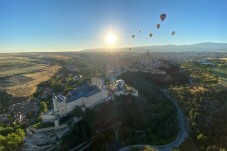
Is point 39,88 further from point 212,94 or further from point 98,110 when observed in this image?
point 212,94

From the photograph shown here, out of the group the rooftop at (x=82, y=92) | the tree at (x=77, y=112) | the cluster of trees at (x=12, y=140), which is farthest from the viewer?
the rooftop at (x=82, y=92)

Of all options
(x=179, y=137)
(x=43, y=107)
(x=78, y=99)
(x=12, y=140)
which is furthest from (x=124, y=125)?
(x=12, y=140)

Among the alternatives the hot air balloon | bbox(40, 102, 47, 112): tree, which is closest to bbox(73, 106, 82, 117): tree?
bbox(40, 102, 47, 112): tree

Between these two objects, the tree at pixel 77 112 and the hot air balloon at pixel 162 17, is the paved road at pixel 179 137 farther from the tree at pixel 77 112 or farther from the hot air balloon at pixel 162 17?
the hot air balloon at pixel 162 17

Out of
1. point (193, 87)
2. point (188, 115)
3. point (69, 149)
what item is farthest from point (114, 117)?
point (193, 87)

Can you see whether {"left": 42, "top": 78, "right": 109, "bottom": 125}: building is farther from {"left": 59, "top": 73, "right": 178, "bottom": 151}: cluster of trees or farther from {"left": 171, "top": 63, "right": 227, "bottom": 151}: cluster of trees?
{"left": 171, "top": 63, "right": 227, "bottom": 151}: cluster of trees

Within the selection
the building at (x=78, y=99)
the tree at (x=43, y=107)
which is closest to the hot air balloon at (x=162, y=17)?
the building at (x=78, y=99)

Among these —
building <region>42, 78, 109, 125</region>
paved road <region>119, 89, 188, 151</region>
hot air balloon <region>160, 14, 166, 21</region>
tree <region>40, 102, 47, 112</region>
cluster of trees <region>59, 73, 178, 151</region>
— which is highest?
hot air balloon <region>160, 14, 166, 21</region>

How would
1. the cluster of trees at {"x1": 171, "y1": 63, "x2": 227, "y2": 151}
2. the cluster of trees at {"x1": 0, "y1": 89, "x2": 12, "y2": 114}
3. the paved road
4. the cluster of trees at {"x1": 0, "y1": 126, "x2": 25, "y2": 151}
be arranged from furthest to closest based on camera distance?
the cluster of trees at {"x1": 0, "y1": 89, "x2": 12, "y2": 114} < the cluster of trees at {"x1": 171, "y1": 63, "x2": 227, "y2": 151} < the paved road < the cluster of trees at {"x1": 0, "y1": 126, "x2": 25, "y2": 151}

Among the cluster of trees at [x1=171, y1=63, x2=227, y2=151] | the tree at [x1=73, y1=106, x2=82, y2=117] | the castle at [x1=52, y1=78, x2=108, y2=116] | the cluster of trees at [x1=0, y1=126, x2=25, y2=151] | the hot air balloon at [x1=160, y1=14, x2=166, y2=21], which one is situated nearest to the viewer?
the cluster of trees at [x1=0, y1=126, x2=25, y2=151]
